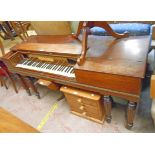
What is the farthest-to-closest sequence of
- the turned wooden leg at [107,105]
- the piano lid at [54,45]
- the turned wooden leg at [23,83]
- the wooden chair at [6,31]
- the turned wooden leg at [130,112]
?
the wooden chair at [6,31] < the turned wooden leg at [23,83] < the piano lid at [54,45] < the turned wooden leg at [107,105] < the turned wooden leg at [130,112]

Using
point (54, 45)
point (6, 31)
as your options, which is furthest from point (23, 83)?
point (6, 31)

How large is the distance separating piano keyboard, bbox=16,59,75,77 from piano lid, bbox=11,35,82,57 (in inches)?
6.8

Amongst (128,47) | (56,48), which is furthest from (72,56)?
(128,47)

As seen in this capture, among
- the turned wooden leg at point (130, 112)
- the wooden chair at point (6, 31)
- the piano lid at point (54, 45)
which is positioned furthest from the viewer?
the wooden chair at point (6, 31)

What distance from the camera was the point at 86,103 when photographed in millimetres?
1819

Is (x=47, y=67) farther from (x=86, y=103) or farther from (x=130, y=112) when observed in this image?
(x=130, y=112)

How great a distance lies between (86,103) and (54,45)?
2.59 ft

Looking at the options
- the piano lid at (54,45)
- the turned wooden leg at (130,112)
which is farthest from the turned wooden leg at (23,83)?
the turned wooden leg at (130,112)

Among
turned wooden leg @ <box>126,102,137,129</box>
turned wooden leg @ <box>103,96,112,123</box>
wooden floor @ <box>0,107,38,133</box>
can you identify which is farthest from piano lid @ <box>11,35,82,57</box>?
wooden floor @ <box>0,107,38,133</box>

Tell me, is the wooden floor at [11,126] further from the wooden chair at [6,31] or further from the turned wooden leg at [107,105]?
the wooden chair at [6,31]

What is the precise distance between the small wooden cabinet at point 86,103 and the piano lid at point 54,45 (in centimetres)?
42

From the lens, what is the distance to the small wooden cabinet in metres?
1.69

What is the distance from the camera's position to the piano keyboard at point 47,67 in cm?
176
